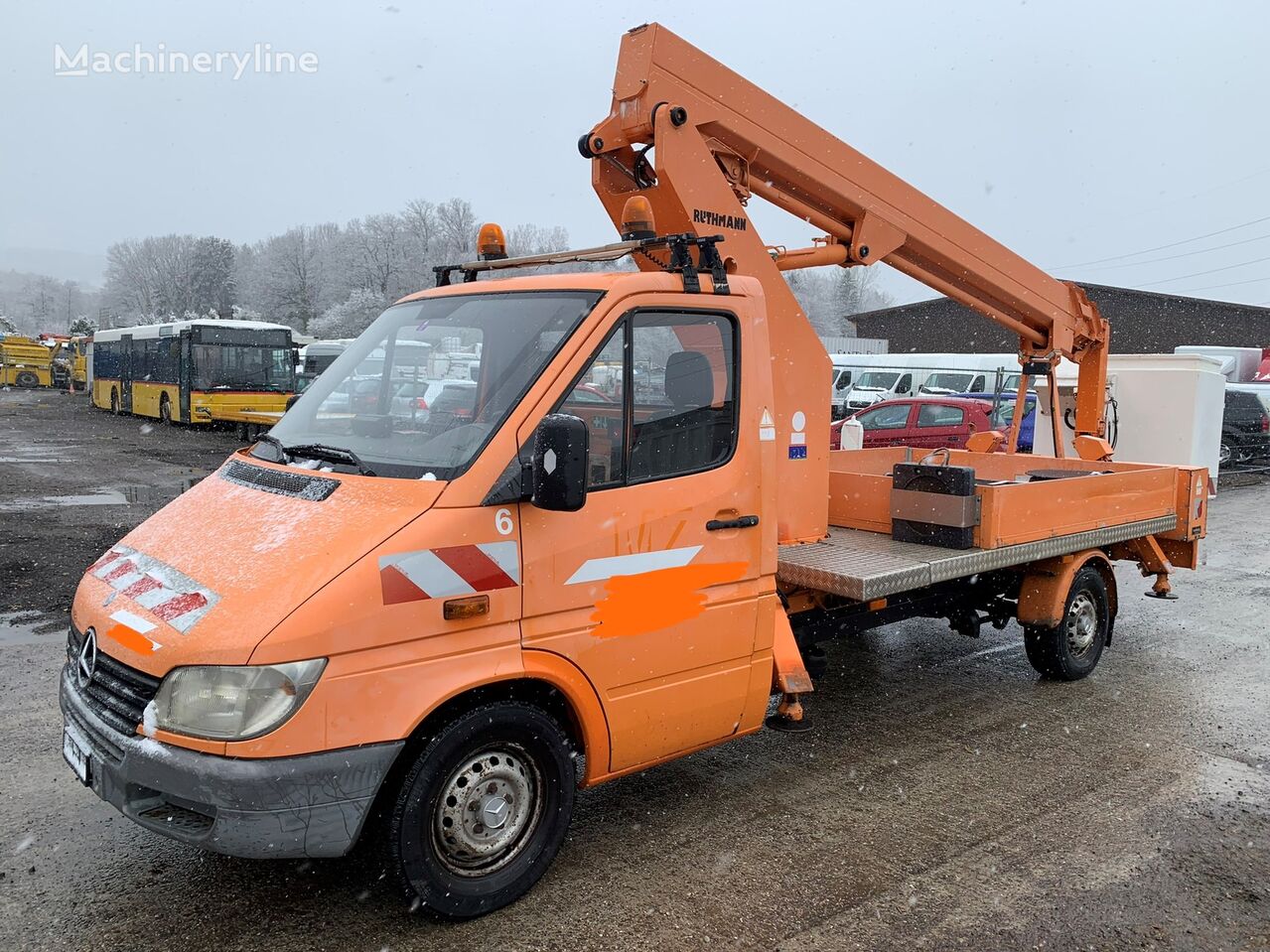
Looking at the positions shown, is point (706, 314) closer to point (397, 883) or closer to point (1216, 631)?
point (397, 883)

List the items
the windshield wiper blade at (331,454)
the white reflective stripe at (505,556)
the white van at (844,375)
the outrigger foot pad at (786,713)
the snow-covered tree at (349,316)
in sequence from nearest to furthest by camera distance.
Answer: the white reflective stripe at (505,556), the windshield wiper blade at (331,454), the outrigger foot pad at (786,713), the white van at (844,375), the snow-covered tree at (349,316)

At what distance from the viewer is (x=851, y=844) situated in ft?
13.9

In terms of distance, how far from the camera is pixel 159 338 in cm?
2881

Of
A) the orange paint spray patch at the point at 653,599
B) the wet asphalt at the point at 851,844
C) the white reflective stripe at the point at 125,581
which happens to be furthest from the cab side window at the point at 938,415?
the white reflective stripe at the point at 125,581

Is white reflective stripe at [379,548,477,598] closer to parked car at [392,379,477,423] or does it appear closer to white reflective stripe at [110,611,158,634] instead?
Result: parked car at [392,379,477,423]

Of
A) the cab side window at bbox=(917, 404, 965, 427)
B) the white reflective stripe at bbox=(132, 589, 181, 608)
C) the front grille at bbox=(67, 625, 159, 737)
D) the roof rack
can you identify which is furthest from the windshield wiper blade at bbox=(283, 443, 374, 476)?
the cab side window at bbox=(917, 404, 965, 427)

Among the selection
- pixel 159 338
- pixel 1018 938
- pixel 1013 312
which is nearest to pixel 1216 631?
pixel 1013 312

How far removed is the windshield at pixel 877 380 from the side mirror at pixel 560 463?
2763 centimetres

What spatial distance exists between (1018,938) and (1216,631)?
5.65 meters

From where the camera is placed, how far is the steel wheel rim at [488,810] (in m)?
3.42

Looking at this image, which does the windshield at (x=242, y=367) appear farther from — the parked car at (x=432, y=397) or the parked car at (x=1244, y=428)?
the parked car at (x=432, y=397)

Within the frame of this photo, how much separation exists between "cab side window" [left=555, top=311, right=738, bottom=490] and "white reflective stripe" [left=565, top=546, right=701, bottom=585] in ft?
0.98

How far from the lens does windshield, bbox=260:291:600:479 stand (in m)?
3.58

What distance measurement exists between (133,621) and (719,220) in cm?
337
